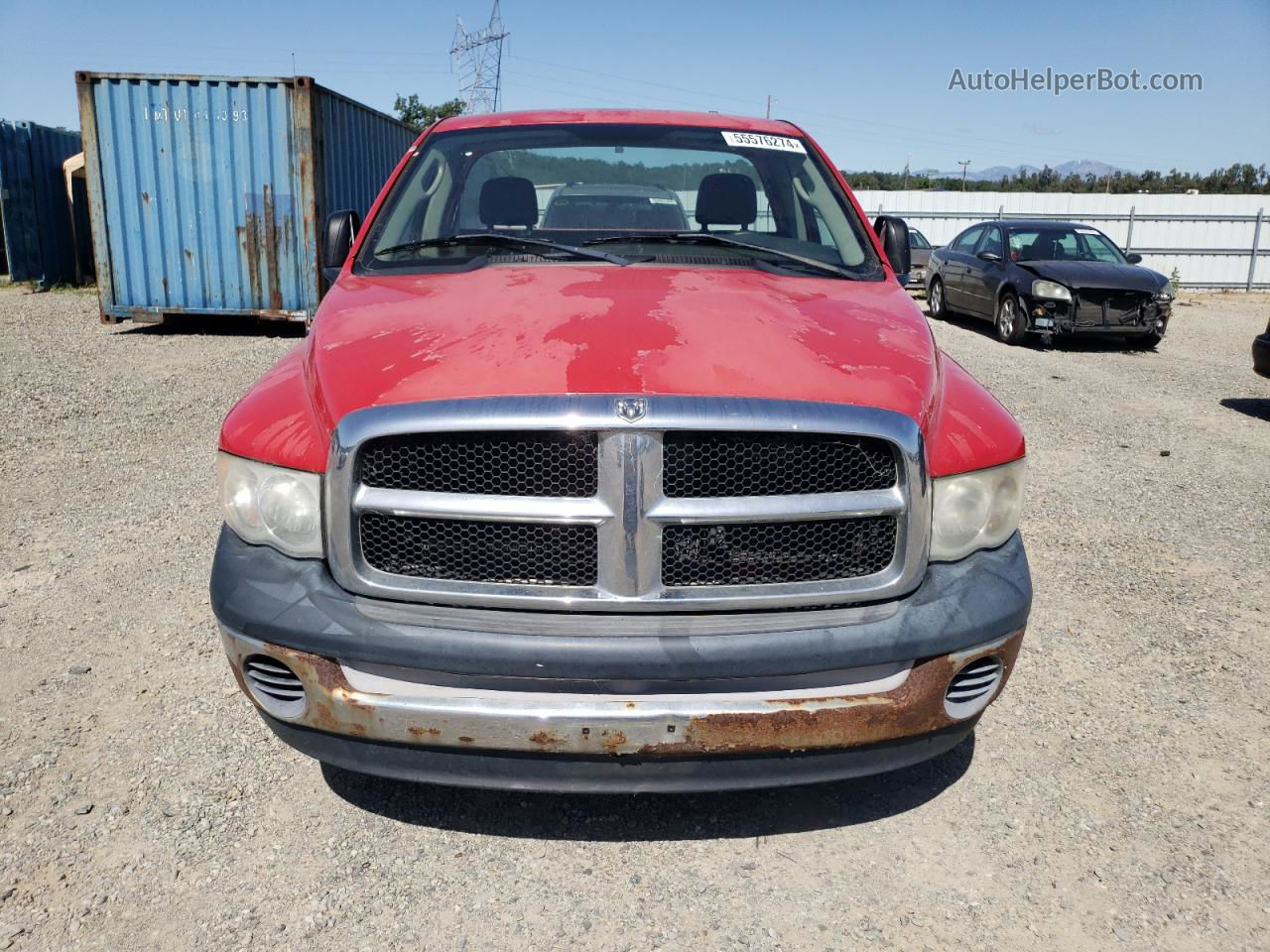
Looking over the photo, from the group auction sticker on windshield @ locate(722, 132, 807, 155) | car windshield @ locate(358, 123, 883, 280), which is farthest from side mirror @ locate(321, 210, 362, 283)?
auction sticker on windshield @ locate(722, 132, 807, 155)

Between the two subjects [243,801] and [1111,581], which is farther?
[1111,581]

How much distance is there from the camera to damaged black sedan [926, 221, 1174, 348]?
1202 cm

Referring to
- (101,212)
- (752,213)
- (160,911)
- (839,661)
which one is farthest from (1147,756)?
(101,212)

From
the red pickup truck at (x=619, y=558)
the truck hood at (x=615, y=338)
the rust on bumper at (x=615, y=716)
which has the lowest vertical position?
the rust on bumper at (x=615, y=716)

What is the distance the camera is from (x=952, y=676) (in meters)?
2.28

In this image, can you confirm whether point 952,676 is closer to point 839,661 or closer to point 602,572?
point 839,661

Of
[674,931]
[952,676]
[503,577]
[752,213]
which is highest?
[752,213]

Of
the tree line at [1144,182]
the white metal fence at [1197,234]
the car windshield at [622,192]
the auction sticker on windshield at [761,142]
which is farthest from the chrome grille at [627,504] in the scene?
the tree line at [1144,182]

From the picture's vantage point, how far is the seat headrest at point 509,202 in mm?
3664

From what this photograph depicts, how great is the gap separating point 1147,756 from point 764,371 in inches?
75.1

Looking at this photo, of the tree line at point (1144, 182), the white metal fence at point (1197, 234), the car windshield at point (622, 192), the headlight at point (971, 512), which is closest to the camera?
the headlight at point (971, 512)

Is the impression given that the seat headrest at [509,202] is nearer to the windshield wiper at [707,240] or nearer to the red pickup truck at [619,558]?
the windshield wiper at [707,240]

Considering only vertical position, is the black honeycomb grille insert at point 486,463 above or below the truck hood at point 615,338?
below

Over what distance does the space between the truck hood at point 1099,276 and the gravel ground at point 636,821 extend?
8.20 m
